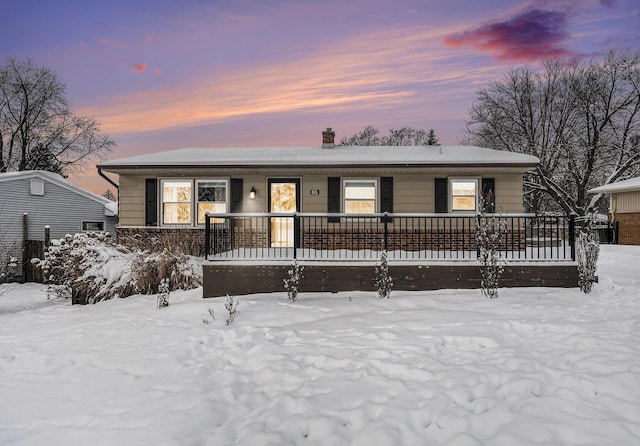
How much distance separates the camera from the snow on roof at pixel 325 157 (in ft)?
35.9

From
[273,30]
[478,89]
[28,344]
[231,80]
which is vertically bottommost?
[28,344]

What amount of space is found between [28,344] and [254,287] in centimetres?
367

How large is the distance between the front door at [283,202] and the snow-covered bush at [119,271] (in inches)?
127

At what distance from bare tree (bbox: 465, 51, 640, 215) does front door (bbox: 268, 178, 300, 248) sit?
18015 millimetres

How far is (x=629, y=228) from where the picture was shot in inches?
742

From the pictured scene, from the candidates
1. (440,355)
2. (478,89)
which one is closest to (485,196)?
(440,355)

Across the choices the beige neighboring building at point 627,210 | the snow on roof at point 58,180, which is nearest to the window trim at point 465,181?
the beige neighboring building at point 627,210

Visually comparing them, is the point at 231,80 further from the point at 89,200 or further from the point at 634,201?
the point at 634,201

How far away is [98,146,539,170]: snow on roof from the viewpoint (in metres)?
10.9

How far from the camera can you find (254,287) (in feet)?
25.1

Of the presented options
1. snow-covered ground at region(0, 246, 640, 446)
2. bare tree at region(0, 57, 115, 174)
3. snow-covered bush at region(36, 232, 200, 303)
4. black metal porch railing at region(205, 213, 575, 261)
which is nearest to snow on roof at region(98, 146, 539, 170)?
black metal porch railing at region(205, 213, 575, 261)

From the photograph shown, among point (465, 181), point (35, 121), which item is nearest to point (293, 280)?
point (465, 181)

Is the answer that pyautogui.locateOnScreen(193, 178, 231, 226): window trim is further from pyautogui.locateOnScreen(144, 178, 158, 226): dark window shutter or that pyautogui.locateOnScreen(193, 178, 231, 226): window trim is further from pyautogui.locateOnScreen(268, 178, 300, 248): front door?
pyautogui.locateOnScreen(268, 178, 300, 248): front door

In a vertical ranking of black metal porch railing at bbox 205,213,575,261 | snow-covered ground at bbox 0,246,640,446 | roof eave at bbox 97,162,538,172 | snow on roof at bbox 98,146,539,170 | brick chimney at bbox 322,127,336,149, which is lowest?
snow-covered ground at bbox 0,246,640,446
